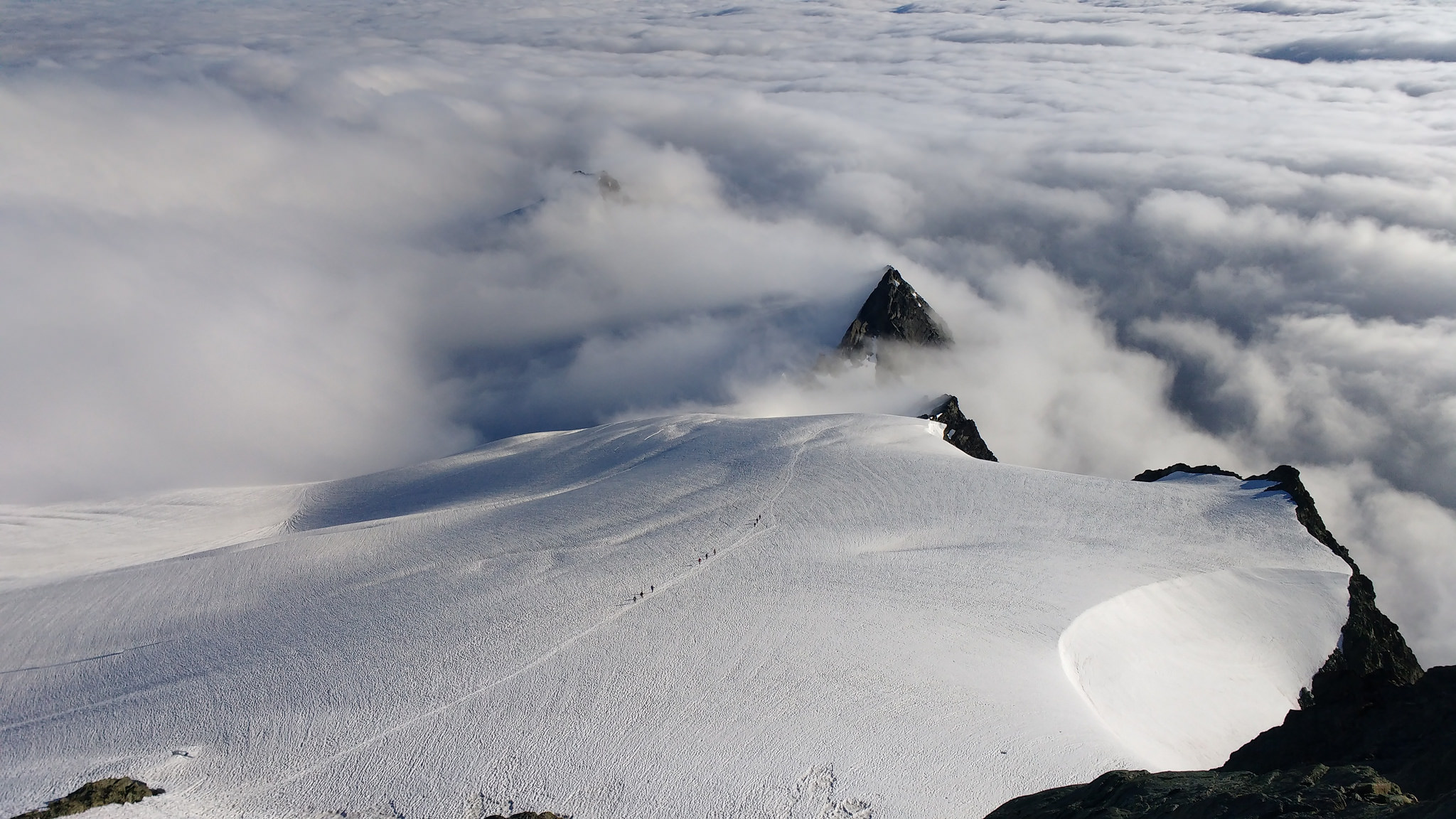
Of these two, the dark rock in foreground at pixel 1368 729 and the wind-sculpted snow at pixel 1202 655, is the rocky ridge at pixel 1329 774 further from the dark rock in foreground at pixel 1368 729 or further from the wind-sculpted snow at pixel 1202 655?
the wind-sculpted snow at pixel 1202 655

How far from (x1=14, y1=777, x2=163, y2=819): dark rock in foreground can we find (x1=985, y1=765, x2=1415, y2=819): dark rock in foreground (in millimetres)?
23947

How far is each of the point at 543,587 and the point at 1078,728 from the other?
21.8 meters

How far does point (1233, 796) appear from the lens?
548 inches

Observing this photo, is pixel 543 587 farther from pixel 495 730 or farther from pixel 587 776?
pixel 587 776

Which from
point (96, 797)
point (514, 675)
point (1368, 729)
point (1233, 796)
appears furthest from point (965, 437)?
point (96, 797)

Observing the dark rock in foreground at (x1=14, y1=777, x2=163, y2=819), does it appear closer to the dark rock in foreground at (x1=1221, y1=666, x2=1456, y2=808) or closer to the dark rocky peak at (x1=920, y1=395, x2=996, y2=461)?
the dark rock in foreground at (x1=1221, y1=666, x2=1456, y2=808)

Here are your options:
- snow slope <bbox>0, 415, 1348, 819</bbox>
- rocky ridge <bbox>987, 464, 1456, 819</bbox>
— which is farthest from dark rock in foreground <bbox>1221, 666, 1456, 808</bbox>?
snow slope <bbox>0, 415, 1348, 819</bbox>

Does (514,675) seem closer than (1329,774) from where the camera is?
No

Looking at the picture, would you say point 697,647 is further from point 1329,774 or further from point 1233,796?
point 1329,774

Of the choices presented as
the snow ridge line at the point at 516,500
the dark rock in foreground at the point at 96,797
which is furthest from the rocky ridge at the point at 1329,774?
the snow ridge line at the point at 516,500

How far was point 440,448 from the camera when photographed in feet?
499

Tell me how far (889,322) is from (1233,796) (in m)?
130

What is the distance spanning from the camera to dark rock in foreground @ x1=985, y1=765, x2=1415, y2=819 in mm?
13016

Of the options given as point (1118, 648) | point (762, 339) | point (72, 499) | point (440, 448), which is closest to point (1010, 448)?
point (762, 339)
